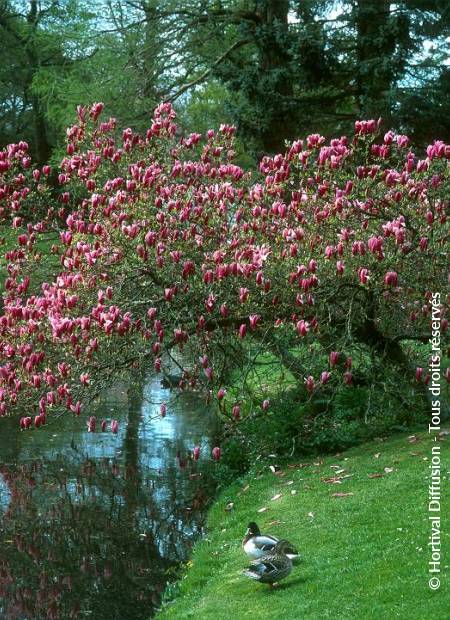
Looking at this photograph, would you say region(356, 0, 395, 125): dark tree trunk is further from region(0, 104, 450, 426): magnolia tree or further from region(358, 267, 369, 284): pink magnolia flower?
region(358, 267, 369, 284): pink magnolia flower

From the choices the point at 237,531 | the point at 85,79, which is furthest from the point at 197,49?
the point at 237,531

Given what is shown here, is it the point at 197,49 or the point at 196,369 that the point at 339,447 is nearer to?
the point at 196,369

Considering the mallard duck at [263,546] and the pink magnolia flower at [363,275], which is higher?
the pink magnolia flower at [363,275]

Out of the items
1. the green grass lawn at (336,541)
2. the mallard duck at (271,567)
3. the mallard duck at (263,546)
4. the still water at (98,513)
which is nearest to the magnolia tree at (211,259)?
the green grass lawn at (336,541)

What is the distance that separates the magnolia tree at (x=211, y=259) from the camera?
10.4m

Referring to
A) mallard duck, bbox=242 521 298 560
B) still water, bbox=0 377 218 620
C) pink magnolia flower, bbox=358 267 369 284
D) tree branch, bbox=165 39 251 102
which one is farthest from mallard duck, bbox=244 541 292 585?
tree branch, bbox=165 39 251 102

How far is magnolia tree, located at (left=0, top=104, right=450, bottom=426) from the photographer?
408 inches

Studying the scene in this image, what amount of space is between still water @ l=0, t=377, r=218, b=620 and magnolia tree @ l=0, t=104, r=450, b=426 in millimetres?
1456

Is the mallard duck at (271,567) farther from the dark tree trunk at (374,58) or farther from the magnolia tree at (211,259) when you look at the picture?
the dark tree trunk at (374,58)

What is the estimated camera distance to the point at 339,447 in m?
13.1

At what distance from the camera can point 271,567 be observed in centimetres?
725

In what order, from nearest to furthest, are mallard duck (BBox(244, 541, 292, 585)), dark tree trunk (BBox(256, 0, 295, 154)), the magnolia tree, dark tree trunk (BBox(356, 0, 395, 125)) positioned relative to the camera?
mallard duck (BBox(244, 541, 292, 585))
the magnolia tree
dark tree trunk (BBox(356, 0, 395, 125))
dark tree trunk (BBox(256, 0, 295, 154))

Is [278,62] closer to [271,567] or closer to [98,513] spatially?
[98,513]

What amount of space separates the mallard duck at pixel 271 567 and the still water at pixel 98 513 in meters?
1.88
